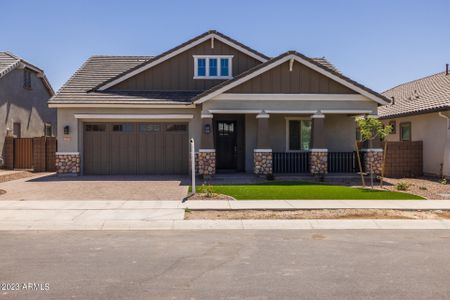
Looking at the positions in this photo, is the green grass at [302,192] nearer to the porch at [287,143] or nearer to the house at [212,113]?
the house at [212,113]

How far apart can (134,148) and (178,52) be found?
4.96 m

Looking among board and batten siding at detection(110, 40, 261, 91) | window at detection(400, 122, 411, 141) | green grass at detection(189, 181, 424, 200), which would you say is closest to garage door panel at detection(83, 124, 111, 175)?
board and batten siding at detection(110, 40, 261, 91)

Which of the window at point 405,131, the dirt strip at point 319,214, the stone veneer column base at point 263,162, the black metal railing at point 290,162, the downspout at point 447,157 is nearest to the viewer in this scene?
the dirt strip at point 319,214

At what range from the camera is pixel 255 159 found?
60.7 feet

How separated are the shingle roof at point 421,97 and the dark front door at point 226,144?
343 inches

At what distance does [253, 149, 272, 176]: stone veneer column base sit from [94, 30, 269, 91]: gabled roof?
554cm

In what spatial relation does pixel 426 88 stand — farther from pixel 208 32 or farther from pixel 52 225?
pixel 52 225

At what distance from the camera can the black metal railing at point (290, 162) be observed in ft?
62.5

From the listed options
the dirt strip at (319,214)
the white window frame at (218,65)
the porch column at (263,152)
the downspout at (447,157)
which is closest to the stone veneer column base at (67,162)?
the white window frame at (218,65)

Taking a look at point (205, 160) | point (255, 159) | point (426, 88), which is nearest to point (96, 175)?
point (205, 160)

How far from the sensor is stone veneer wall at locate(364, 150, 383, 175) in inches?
741

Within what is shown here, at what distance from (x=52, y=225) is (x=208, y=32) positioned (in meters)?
13.6

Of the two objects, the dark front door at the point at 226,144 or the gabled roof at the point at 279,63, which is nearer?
the gabled roof at the point at 279,63

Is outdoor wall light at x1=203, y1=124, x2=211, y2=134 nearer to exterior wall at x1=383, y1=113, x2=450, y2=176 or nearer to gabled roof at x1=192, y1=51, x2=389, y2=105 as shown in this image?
gabled roof at x1=192, y1=51, x2=389, y2=105
